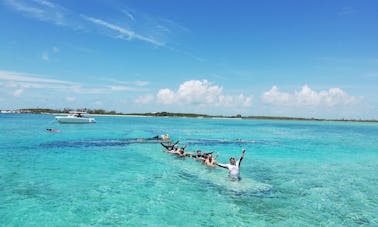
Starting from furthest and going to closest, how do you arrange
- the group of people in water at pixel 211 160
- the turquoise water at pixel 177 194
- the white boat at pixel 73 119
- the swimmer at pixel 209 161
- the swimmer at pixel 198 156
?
the white boat at pixel 73 119
the swimmer at pixel 198 156
the swimmer at pixel 209 161
the group of people in water at pixel 211 160
the turquoise water at pixel 177 194

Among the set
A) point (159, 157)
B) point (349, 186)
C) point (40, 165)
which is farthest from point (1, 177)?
point (349, 186)

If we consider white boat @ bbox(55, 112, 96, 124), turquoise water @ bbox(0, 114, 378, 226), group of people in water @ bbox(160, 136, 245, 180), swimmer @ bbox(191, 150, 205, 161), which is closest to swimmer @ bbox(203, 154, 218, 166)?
group of people in water @ bbox(160, 136, 245, 180)

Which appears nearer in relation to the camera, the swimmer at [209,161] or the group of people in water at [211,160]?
the group of people in water at [211,160]

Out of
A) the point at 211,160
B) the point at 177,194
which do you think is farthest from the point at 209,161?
the point at 177,194

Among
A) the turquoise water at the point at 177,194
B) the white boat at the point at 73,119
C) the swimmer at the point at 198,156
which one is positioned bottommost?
the turquoise water at the point at 177,194

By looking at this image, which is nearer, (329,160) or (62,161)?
(62,161)

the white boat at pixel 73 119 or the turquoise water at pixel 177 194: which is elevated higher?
the white boat at pixel 73 119

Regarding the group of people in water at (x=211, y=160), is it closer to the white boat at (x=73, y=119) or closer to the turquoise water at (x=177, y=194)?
the turquoise water at (x=177, y=194)

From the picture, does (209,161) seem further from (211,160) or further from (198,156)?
(198,156)

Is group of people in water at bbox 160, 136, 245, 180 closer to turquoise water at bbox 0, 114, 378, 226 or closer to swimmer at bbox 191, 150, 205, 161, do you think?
swimmer at bbox 191, 150, 205, 161

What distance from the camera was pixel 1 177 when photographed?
18531 mm

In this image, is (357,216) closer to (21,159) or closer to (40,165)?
(40,165)

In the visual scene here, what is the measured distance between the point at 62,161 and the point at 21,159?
3652mm

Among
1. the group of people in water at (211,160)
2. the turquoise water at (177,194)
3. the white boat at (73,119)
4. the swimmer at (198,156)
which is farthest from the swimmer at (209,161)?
the white boat at (73,119)
